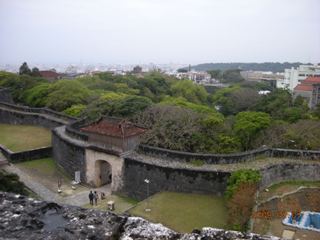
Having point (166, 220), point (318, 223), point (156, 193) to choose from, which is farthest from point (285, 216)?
point (156, 193)

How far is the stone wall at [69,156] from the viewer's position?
1773 cm

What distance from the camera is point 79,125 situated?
70.7 ft

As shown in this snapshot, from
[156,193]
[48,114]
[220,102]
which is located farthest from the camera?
[220,102]

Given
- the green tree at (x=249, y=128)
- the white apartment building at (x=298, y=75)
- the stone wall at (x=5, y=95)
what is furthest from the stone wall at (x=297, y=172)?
the white apartment building at (x=298, y=75)

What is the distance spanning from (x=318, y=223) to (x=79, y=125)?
1406 centimetres

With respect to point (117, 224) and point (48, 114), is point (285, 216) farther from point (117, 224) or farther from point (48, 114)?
point (48, 114)

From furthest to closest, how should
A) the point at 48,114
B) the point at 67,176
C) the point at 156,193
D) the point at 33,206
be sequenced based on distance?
the point at 48,114, the point at 67,176, the point at 156,193, the point at 33,206

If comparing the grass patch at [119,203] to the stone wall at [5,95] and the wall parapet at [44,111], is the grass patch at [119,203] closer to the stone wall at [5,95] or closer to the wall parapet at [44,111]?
the wall parapet at [44,111]

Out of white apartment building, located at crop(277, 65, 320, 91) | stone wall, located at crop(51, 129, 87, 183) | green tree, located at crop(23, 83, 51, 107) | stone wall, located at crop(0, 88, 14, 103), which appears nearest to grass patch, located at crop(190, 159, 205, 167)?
stone wall, located at crop(51, 129, 87, 183)

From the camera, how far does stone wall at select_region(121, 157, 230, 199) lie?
47.5 feet

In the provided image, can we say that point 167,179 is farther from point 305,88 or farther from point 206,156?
point 305,88

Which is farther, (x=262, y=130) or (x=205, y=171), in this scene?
(x=262, y=130)

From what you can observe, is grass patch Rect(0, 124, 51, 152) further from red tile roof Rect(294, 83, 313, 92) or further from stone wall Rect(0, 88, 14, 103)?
red tile roof Rect(294, 83, 313, 92)

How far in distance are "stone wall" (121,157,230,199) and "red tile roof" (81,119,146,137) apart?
131 cm
